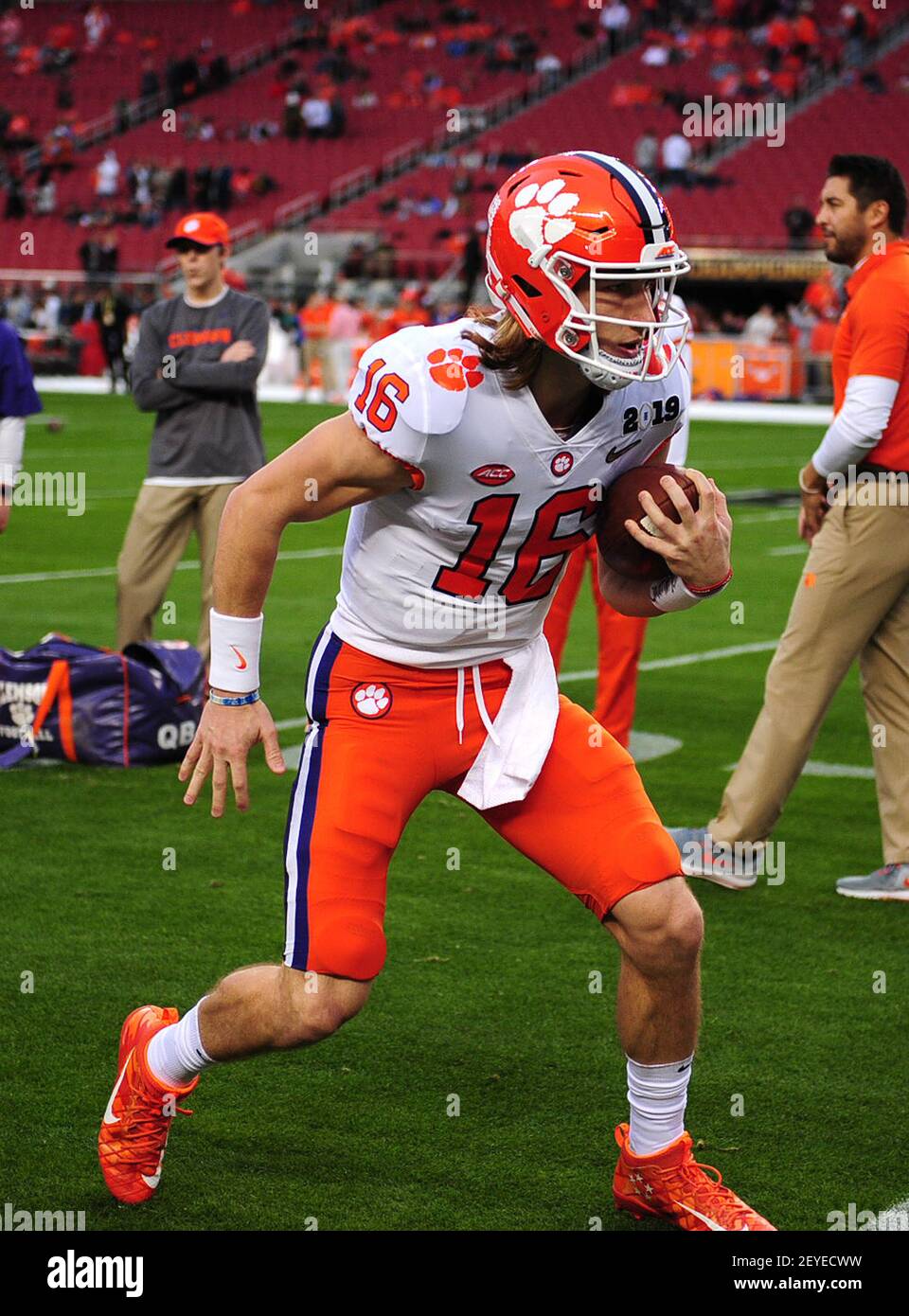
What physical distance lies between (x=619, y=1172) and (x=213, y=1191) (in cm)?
82

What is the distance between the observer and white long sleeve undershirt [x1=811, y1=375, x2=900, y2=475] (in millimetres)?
5414

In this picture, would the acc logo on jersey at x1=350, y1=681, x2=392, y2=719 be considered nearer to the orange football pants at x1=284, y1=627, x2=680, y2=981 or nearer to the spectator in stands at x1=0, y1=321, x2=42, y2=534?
the orange football pants at x1=284, y1=627, x2=680, y2=981

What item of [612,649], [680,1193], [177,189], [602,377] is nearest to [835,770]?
[612,649]

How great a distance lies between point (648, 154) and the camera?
34.2 meters

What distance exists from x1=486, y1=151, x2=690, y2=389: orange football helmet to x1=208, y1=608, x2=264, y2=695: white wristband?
2.45ft

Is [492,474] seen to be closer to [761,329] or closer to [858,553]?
[858,553]

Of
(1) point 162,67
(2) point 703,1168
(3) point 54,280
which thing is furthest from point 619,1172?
(1) point 162,67

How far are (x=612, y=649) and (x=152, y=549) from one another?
86.8 inches

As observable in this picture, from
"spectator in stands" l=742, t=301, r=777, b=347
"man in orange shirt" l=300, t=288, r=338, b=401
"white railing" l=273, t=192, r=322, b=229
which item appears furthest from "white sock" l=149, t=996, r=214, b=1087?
"white railing" l=273, t=192, r=322, b=229
